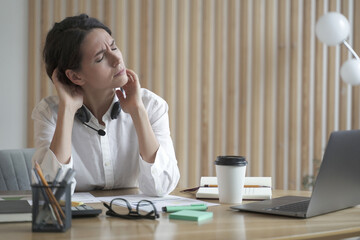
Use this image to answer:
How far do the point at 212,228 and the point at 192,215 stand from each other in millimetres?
124

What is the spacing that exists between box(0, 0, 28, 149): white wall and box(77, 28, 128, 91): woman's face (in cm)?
189

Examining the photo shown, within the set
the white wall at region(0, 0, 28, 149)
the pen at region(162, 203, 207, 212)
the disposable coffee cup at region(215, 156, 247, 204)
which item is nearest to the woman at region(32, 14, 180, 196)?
the disposable coffee cup at region(215, 156, 247, 204)

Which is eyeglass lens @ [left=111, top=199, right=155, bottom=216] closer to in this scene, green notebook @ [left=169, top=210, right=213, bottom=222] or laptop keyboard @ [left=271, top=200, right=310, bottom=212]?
green notebook @ [left=169, top=210, right=213, bottom=222]

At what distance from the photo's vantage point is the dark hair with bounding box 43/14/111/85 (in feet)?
7.00

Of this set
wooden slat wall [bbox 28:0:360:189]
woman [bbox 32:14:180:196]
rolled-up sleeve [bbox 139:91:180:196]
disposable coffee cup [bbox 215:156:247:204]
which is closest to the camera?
disposable coffee cup [bbox 215:156:247:204]

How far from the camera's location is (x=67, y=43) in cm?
215

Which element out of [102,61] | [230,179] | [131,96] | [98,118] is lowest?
[230,179]

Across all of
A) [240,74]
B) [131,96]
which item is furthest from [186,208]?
[240,74]

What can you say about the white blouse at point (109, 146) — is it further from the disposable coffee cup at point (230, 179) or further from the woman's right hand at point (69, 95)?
the disposable coffee cup at point (230, 179)

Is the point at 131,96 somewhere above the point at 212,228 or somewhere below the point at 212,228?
above

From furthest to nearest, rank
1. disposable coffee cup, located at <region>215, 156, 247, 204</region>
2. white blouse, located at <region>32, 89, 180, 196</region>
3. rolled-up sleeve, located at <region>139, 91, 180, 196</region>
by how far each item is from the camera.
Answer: white blouse, located at <region>32, 89, 180, 196</region>, rolled-up sleeve, located at <region>139, 91, 180, 196</region>, disposable coffee cup, located at <region>215, 156, 247, 204</region>

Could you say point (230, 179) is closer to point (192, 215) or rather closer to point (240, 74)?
point (192, 215)

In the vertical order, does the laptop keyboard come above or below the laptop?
below

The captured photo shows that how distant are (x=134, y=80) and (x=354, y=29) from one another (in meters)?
2.92
